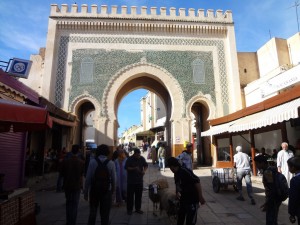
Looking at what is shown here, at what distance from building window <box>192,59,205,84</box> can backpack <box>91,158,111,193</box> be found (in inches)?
446

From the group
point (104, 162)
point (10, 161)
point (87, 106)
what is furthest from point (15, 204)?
point (87, 106)

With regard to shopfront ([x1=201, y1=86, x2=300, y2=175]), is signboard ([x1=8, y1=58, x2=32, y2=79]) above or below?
above

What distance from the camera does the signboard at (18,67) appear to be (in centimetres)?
746

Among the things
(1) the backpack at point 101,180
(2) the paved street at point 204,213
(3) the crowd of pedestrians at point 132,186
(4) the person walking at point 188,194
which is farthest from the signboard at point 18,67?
(4) the person walking at point 188,194

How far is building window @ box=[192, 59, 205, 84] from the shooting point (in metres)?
14.1

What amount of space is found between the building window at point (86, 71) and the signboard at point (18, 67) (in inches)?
233

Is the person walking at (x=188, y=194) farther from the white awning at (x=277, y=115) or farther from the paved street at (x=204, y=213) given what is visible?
the white awning at (x=277, y=115)

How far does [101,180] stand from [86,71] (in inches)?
444

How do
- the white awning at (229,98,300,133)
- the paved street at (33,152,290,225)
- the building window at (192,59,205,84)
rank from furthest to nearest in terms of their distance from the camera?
the building window at (192,59,205,84)
the white awning at (229,98,300,133)
the paved street at (33,152,290,225)

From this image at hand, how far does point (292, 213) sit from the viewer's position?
245 cm

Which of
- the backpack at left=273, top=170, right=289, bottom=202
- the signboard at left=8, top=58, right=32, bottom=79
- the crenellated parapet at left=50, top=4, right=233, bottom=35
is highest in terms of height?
the crenellated parapet at left=50, top=4, right=233, bottom=35

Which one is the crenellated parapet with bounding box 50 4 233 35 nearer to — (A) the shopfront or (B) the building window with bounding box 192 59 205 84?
(B) the building window with bounding box 192 59 205 84

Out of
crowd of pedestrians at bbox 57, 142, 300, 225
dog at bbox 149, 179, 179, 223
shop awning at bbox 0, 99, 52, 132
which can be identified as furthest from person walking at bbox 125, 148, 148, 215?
shop awning at bbox 0, 99, 52, 132

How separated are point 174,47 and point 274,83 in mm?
6056
